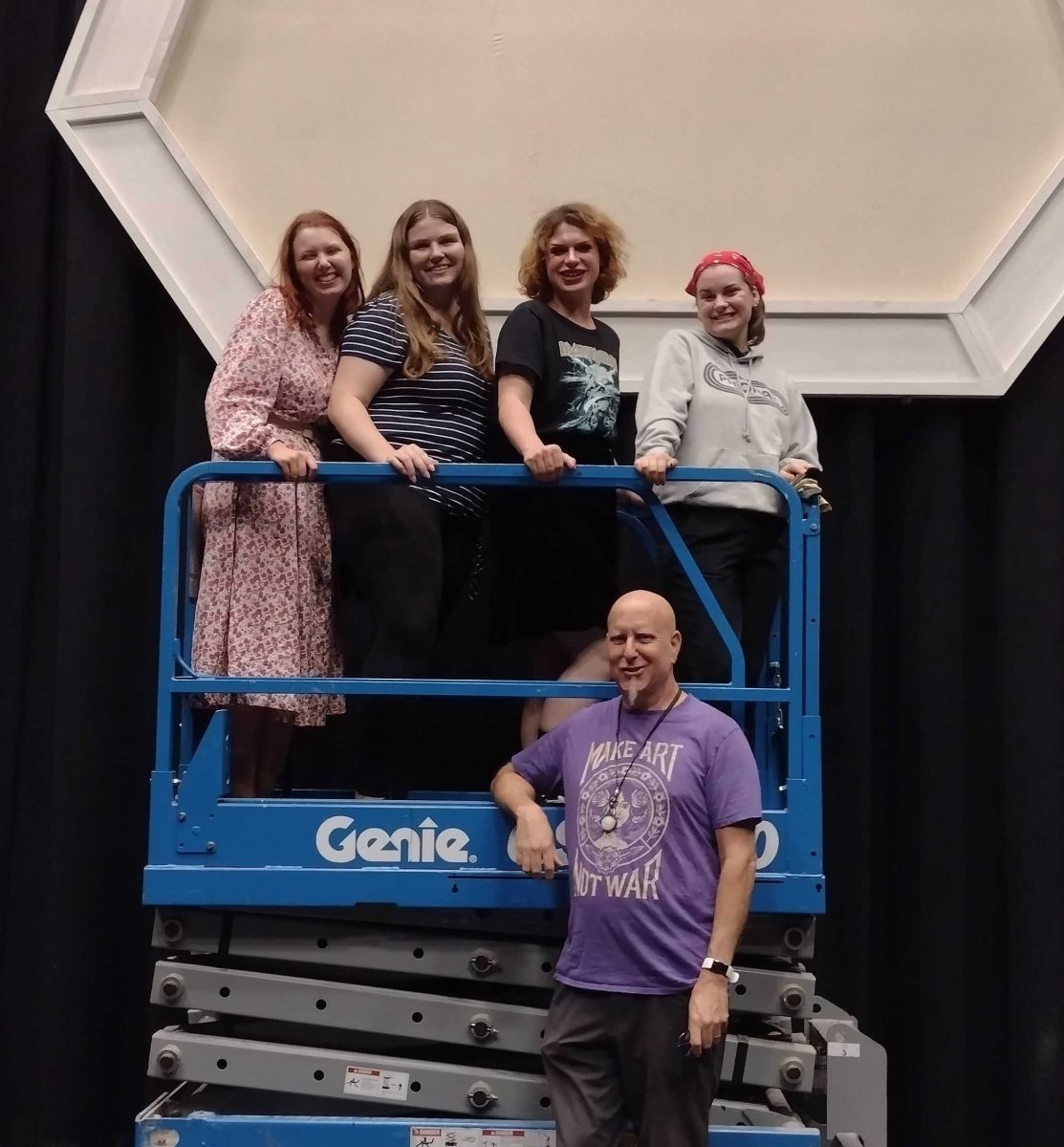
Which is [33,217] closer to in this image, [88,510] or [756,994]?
[88,510]

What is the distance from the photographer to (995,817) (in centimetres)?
376

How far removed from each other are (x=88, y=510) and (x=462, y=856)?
1.70 meters

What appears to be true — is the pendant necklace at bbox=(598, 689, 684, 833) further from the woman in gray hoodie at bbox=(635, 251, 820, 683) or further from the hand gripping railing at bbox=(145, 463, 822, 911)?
the woman in gray hoodie at bbox=(635, 251, 820, 683)

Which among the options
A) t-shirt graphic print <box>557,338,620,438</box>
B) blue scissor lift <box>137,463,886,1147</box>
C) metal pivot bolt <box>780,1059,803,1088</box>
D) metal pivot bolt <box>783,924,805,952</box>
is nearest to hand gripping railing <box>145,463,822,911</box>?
blue scissor lift <box>137,463,886,1147</box>

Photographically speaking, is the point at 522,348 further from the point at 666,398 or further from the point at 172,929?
the point at 172,929

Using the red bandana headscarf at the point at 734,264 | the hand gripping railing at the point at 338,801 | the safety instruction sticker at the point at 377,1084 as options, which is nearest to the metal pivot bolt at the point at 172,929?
the hand gripping railing at the point at 338,801

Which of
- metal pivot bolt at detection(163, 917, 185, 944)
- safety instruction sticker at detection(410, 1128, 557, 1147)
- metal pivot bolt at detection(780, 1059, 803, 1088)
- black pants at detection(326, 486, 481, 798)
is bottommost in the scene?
safety instruction sticker at detection(410, 1128, 557, 1147)

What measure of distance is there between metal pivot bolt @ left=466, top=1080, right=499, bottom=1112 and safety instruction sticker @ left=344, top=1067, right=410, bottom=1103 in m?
0.14

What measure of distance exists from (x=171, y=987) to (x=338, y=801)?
1.76 ft

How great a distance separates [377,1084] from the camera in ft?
8.77

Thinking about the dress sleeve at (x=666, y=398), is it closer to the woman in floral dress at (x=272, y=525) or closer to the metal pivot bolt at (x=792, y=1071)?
the woman in floral dress at (x=272, y=525)

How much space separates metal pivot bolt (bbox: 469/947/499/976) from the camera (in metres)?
2.71

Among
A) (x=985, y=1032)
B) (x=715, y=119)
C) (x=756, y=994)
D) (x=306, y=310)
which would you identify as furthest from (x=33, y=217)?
(x=985, y=1032)

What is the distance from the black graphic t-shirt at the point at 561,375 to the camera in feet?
9.26
